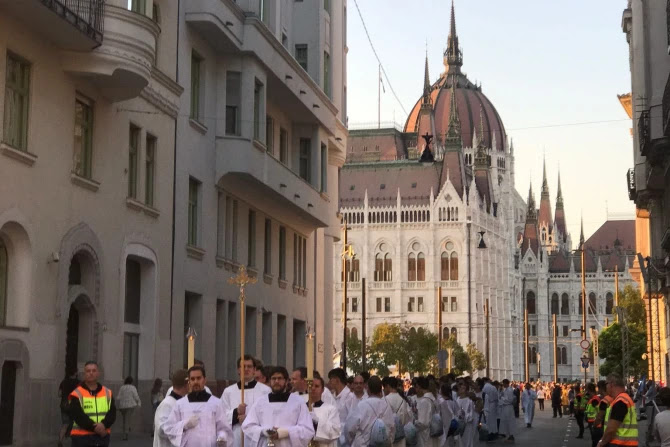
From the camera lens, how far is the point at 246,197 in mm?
37438

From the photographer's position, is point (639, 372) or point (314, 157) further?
point (639, 372)

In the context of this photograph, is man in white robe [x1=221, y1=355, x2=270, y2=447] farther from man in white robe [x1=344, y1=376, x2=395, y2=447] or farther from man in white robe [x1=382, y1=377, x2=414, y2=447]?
man in white robe [x1=382, y1=377, x2=414, y2=447]

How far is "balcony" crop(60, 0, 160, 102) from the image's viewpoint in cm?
2405

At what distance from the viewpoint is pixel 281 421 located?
495 inches

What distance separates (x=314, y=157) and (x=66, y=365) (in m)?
20.6

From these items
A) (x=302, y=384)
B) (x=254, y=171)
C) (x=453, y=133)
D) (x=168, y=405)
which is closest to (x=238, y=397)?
(x=302, y=384)

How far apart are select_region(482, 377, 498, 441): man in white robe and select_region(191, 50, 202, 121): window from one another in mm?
11966

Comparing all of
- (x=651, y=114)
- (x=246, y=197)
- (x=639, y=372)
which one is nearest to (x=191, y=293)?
(x=246, y=197)

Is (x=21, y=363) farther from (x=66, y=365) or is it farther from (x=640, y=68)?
(x=640, y=68)

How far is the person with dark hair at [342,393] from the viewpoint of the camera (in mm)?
17500

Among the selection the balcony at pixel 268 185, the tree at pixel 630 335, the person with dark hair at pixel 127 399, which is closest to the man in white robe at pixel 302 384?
the person with dark hair at pixel 127 399

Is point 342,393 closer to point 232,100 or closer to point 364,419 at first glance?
point 364,419

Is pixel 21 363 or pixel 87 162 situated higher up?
pixel 87 162

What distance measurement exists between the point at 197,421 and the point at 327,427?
1741 mm
